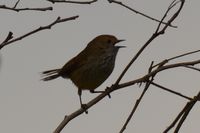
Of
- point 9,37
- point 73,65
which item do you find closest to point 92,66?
point 73,65

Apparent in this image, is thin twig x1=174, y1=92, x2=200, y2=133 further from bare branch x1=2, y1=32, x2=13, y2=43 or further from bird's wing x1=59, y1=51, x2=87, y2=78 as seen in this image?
bird's wing x1=59, y1=51, x2=87, y2=78

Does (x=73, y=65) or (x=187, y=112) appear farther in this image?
(x=73, y=65)

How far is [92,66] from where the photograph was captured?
6.30 metres

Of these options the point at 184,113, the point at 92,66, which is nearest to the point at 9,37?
the point at 184,113

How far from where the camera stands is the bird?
6.09 meters

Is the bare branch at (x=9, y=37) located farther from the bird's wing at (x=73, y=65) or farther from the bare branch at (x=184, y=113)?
the bird's wing at (x=73, y=65)

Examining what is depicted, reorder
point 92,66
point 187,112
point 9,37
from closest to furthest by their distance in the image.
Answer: point 187,112 < point 9,37 < point 92,66

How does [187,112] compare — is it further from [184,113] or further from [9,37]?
[9,37]

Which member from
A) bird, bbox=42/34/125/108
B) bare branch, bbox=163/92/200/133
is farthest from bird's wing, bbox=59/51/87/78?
bare branch, bbox=163/92/200/133

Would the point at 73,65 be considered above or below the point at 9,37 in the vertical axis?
below

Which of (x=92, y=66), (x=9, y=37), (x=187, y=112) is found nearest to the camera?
(x=187, y=112)

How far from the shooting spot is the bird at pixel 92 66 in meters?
6.09

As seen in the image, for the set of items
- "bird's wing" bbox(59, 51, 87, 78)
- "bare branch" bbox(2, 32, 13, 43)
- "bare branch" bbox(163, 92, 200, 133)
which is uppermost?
"bare branch" bbox(2, 32, 13, 43)

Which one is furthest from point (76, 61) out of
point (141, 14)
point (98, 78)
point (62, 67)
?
point (141, 14)
